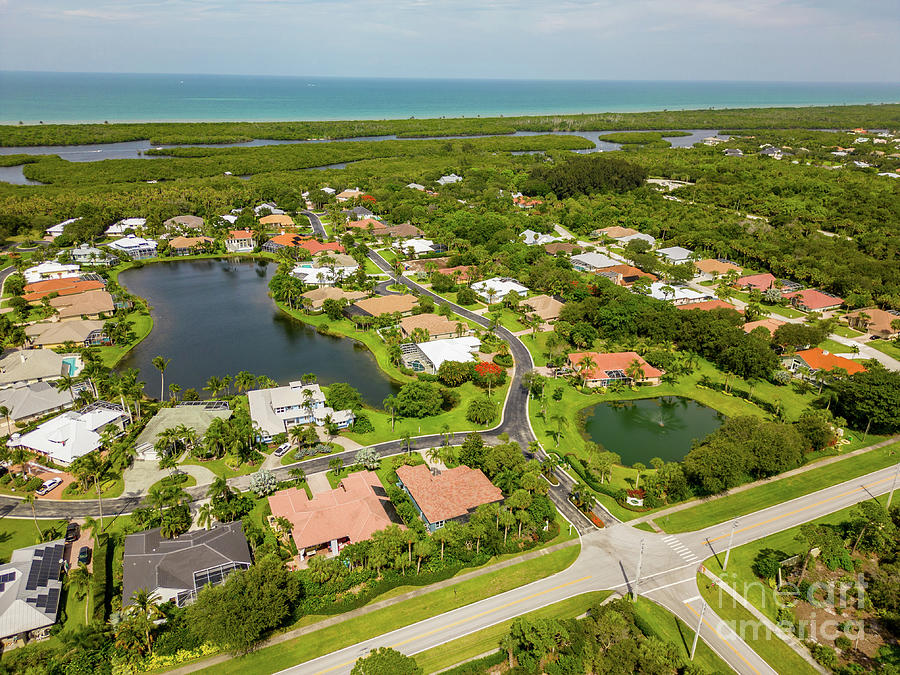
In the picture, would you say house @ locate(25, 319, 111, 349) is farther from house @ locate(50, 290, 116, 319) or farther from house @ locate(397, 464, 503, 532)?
house @ locate(397, 464, 503, 532)

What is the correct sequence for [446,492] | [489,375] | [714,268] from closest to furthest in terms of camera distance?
1. [446,492]
2. [489,375]
3. [714,268]

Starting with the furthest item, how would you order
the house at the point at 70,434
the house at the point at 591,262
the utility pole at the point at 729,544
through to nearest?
the house at the point at 591,262
the house at the point at 70,434
the utility pole at the point at 729,544

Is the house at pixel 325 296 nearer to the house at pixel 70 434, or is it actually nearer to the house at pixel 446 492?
the house at pixel 70 434

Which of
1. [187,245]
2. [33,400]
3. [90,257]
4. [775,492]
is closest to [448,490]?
[775,492]

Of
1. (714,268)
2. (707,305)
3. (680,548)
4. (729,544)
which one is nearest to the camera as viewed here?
(729,544)

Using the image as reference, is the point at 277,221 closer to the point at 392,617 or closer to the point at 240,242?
the point at 240,242

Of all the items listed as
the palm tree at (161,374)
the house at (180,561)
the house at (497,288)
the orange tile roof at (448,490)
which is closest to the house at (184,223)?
the palm tree at (161,374)

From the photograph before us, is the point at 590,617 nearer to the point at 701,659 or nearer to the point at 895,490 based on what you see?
the point at 701,659
